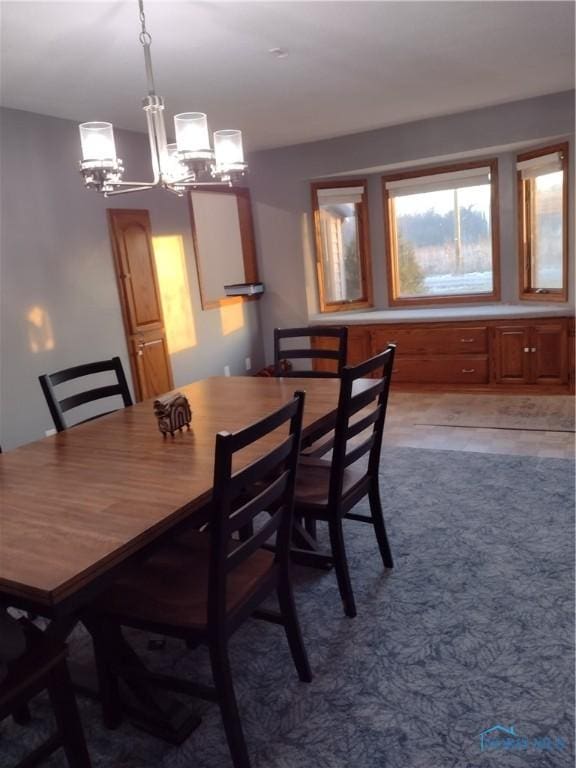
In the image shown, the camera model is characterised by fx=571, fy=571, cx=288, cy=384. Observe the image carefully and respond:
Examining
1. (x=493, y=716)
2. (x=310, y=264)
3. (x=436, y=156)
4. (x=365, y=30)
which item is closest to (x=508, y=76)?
(x=436, y=156)

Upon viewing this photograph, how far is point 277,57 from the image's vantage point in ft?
10.2

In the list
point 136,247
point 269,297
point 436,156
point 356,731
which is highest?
point 436,156

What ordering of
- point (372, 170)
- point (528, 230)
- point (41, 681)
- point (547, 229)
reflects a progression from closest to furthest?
point (41, 681) < point (547, 229) < point (528, 230) < point (372, 170)

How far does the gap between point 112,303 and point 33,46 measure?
1.90 metres

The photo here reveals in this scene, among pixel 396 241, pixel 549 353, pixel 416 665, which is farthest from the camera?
pixel 396 241

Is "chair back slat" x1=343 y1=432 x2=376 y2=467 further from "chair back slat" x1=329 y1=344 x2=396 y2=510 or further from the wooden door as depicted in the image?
the wooden door

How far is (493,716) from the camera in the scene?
5.41 ft

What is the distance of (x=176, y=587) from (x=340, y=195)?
4.98 meters

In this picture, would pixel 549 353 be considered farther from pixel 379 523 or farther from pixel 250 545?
pixel 250 545

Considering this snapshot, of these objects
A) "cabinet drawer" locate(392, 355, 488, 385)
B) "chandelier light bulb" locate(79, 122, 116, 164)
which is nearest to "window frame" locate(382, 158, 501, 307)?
"cabinet drawer" locate(392, 355, 488, 385)

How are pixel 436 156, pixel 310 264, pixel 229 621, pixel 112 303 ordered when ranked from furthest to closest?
pixel 310 264
pixel 436 156
pixel 112 303
pixel 229 621

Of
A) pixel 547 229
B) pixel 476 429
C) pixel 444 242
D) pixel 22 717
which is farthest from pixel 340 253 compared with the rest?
pixel 22 717

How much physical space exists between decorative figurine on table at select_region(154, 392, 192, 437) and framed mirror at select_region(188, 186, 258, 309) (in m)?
3.48

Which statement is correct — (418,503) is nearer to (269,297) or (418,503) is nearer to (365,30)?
(365,30)
